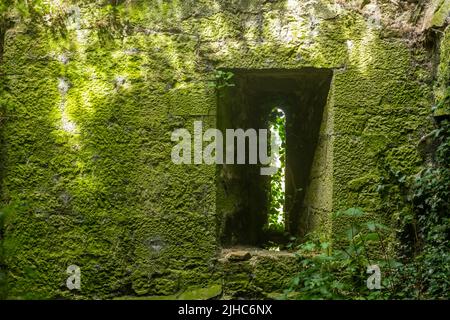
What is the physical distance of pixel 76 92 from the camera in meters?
3.36

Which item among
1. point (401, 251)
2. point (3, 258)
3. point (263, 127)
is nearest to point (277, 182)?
point (263, 127)

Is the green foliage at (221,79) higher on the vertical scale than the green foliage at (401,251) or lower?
higher

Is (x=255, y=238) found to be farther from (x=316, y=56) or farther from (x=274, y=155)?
(x=316, y=56)

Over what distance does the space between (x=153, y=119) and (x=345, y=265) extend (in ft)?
5.36

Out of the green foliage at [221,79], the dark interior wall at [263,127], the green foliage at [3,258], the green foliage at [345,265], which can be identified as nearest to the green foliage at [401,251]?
the green foliage at [345,265]

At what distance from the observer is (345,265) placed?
10.3ft

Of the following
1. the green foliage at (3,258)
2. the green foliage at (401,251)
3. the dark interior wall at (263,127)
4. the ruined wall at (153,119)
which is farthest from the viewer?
the dark interior wall at (263,127)

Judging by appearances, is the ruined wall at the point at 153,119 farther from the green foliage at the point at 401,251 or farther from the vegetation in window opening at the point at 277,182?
the vegetation in window opening at the point at 277,182

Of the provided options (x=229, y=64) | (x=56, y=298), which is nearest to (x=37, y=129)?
(x=56, y=298)

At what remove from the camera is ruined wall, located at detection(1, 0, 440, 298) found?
10.8 feet

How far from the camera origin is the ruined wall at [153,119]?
3297 millimetres

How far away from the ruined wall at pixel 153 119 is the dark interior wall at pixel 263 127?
280mm

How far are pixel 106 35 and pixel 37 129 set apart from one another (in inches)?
32.3
